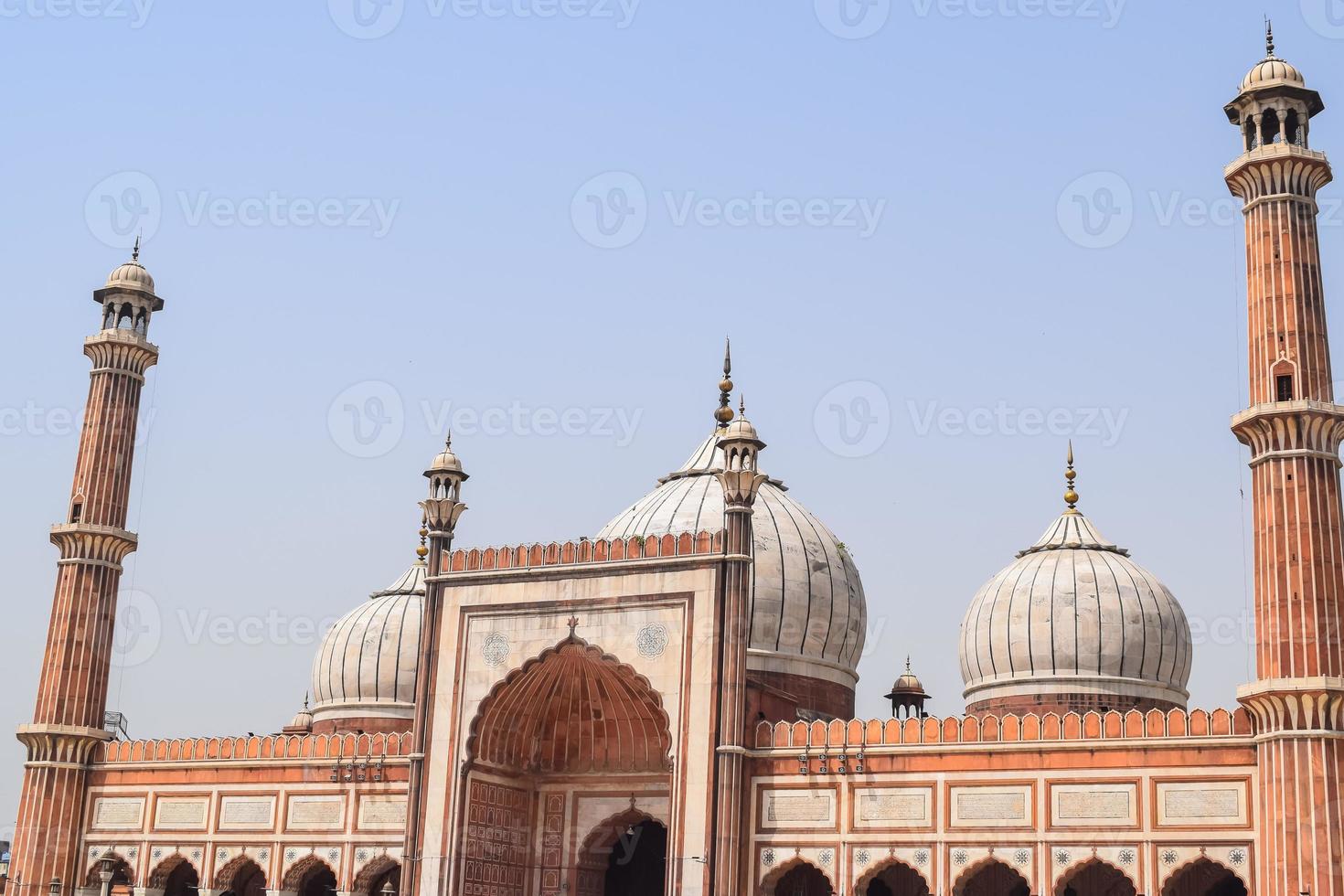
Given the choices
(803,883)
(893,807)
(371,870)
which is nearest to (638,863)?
(803,883)

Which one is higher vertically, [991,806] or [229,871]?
[991,806]

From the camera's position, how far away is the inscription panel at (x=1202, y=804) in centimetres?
1723

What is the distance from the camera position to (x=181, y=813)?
2359cm

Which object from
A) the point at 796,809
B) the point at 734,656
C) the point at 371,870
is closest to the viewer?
the point at 796,809

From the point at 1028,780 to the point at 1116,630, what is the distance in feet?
17.2

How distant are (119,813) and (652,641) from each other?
9.36 m

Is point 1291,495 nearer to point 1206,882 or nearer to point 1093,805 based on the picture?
point 1093,805

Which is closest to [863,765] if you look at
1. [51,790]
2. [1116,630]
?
[1116,630]

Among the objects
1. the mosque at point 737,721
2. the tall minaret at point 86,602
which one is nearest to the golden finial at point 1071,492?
the mosque at point 737,721

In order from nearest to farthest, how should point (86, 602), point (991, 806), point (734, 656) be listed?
point (991, 806) → point (734, 656) → point (86, 602)

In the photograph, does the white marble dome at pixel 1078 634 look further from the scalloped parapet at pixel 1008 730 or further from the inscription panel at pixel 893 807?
the inscription panel at pixel 893 807

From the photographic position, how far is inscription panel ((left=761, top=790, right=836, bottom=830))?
63.1ft

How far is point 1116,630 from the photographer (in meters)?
22.9

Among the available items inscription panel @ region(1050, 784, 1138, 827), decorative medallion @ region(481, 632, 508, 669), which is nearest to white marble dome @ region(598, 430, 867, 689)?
decorative medallion @ region(481, 632, 508, 669)
